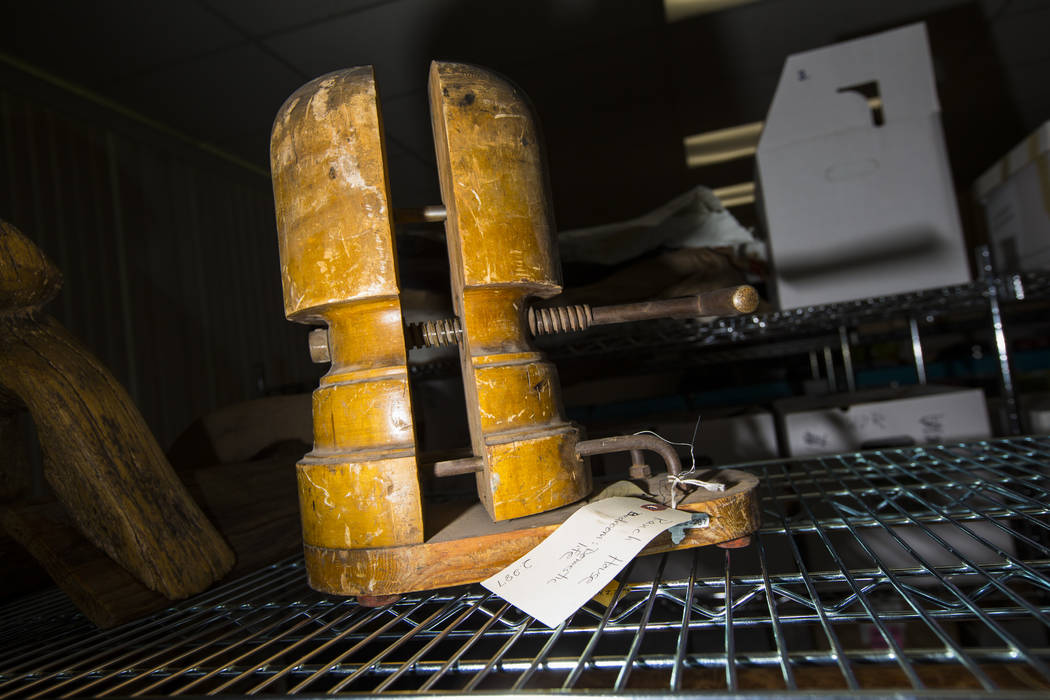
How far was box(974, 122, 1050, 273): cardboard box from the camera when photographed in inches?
47.4

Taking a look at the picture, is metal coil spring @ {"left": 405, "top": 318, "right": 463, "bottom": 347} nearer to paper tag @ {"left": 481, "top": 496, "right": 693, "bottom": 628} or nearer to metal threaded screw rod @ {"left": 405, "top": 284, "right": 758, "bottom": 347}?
metal threaded screw rod @ {"left": 405, "top": 284, "right": 758, "bottom": 347}

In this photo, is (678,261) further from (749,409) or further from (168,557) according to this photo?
(168,557)

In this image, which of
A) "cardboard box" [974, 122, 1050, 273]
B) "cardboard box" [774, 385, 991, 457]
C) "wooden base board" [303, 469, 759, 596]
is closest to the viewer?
"wooden base board" [303, 469, 759, 596]

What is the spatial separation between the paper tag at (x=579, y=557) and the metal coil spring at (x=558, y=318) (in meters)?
0.17

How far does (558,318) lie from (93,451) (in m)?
0.44

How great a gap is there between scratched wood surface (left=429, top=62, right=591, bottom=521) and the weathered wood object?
0.30 metres

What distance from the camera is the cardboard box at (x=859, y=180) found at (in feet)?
3.59

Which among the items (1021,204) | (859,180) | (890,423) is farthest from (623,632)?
(1021,204)

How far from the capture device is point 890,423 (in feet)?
3.51

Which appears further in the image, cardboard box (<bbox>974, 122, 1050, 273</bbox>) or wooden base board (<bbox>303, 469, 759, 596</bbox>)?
cardboard box (<bbox>974, 122, 1050, 273</bbox>)

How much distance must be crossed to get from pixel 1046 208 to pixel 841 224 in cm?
45

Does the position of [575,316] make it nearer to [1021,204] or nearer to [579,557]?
[579,557]

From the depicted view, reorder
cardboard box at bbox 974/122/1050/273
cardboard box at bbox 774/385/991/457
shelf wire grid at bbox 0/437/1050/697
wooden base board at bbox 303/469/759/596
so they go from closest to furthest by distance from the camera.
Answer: shelf wire grid at bbox 0/437/1050/697
wooden base board at bbox 303/469/759/596
cardboard box at bbox 774/385/991/457
cardboard box at bbox 974/122/1050/273

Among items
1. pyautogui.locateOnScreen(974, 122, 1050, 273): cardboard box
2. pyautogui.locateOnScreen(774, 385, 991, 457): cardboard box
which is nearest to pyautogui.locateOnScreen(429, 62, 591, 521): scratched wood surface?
pyautogui.locateOnScreen(774, 385, 991, 457): cardboard box
